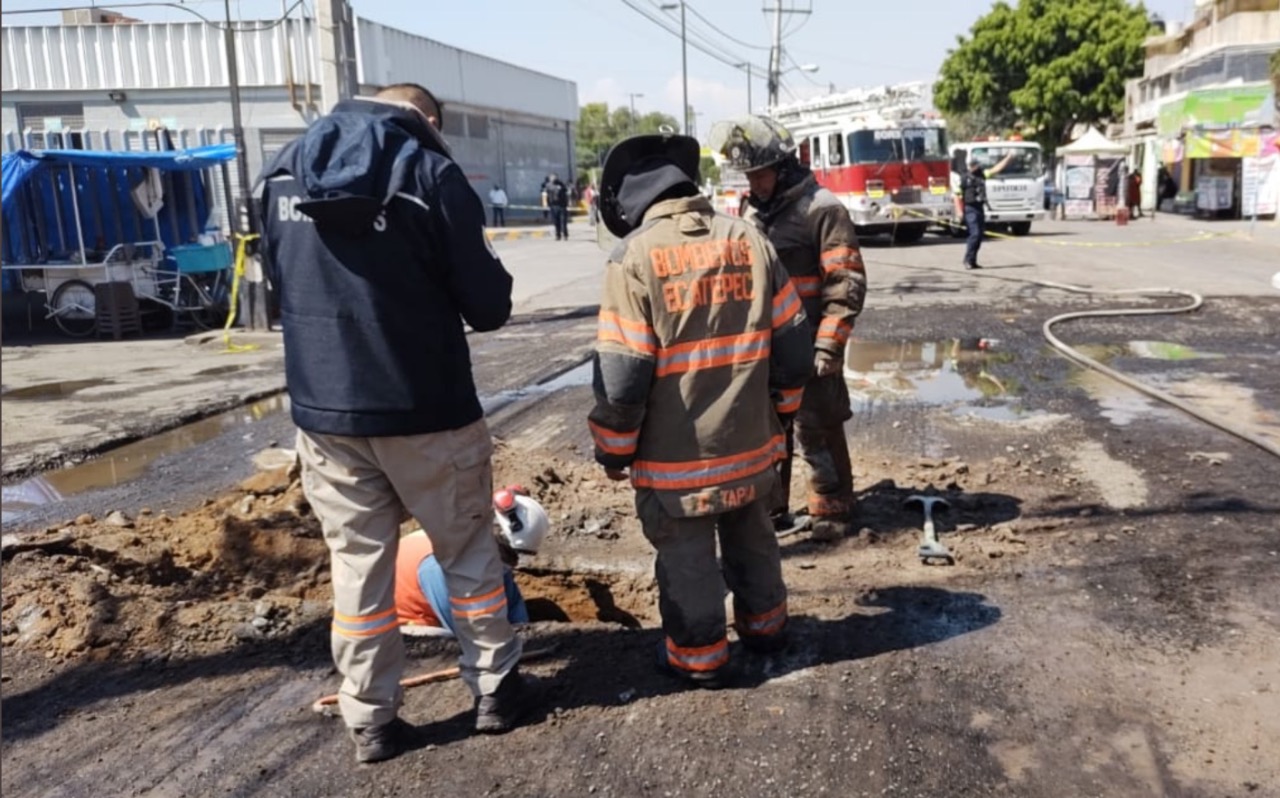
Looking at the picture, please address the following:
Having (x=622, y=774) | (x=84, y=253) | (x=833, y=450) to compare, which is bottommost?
(x=622, y=774)

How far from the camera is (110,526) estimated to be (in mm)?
5641

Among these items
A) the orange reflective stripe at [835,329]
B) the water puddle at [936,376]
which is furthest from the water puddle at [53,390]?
the orange reflective stripe at [835,329]

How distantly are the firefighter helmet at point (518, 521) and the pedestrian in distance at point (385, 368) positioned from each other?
3.73 ft

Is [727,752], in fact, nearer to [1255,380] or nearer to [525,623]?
[525,623]

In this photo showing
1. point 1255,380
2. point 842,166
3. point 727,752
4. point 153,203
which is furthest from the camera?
point 842,166

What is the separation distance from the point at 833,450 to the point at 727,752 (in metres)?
2.35

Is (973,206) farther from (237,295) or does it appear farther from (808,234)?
(808,234)

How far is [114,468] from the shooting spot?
24.7 feet

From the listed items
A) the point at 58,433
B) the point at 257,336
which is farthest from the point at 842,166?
the point at 58,433

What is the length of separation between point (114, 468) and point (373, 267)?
5.48 m

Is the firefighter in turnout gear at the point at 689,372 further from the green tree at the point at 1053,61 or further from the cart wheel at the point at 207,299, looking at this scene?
the green tree at the point at 1053,61

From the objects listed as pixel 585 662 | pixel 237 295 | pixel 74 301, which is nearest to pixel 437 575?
pixel 585 662

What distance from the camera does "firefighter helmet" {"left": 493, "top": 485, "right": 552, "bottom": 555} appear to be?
173 inches

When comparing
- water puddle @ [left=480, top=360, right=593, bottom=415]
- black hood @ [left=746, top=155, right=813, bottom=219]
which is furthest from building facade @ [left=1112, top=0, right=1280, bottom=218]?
black hood @ [left=746, top=155, right=813, bottom=219]
